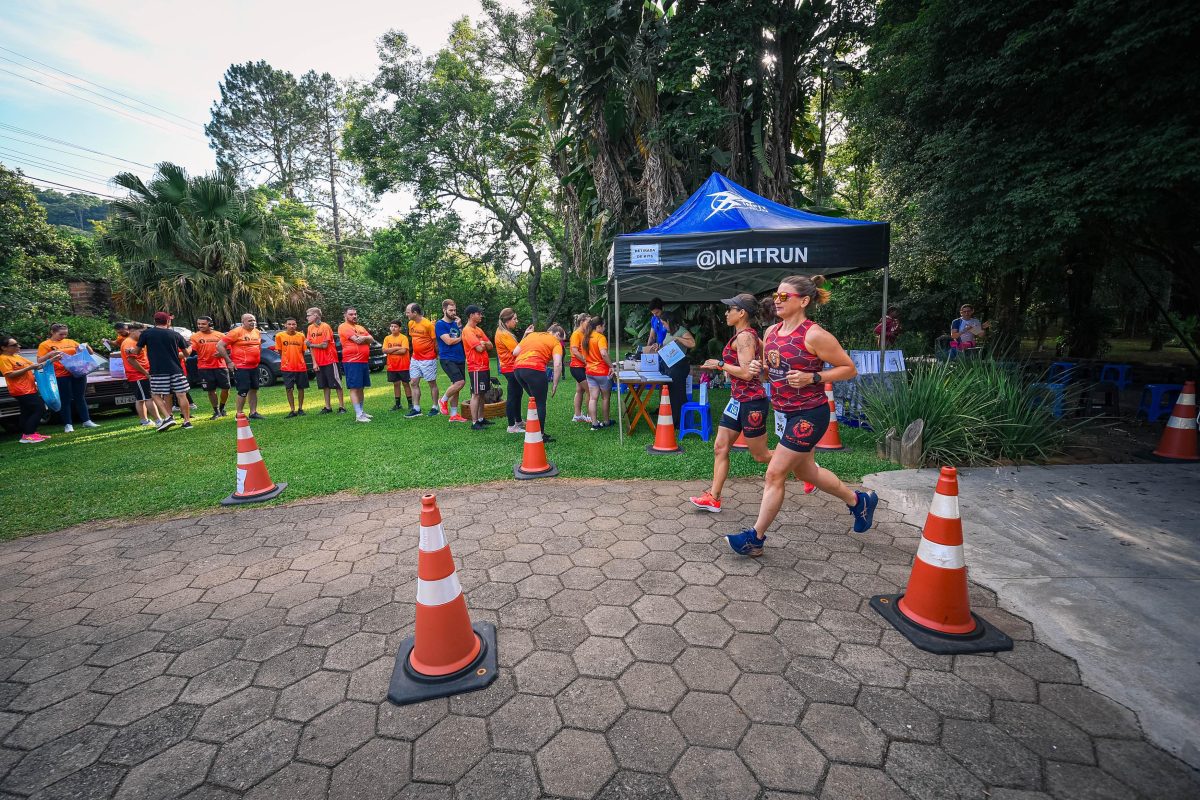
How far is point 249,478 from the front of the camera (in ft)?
15.9

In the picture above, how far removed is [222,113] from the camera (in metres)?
29.0

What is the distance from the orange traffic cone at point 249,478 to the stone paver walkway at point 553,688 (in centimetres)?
114

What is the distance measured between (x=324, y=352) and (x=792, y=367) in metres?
9.03

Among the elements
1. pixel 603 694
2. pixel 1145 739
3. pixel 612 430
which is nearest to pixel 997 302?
pixel 612 430

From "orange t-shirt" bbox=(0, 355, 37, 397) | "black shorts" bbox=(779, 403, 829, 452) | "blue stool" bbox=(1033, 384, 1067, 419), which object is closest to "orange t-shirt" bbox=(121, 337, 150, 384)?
"orange t-shirt" bbox=(0, 355, 37, 397)

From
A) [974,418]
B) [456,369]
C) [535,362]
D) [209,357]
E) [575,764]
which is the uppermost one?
[209,357]

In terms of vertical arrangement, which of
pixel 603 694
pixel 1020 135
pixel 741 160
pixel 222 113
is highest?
pixel 222 113

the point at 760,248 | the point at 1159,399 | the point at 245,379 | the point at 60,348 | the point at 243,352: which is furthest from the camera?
the point at 245,379

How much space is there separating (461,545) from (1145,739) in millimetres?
3668

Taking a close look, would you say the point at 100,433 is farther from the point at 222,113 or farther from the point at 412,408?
the point at 222,113

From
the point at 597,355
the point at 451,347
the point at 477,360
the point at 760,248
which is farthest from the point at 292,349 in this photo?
the point at 760,248

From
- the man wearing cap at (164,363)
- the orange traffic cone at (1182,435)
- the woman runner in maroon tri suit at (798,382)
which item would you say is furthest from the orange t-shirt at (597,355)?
the man wearing cap at (164,363)

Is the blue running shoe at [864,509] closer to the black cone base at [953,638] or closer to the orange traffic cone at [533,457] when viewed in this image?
the black cone base at [953,638]

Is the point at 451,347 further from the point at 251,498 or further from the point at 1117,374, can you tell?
the point at 1117,374
